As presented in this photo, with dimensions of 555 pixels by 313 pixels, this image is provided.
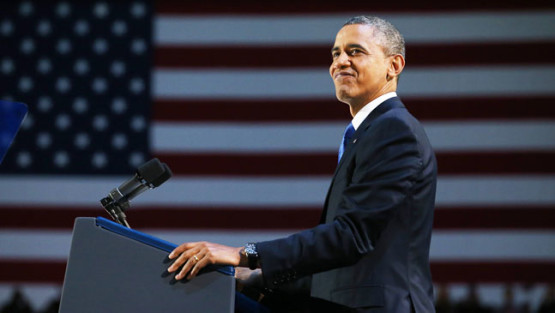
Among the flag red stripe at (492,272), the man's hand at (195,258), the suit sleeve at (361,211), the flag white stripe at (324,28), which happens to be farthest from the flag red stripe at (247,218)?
the man's hand at (195,258)

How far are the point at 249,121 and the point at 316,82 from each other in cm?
76

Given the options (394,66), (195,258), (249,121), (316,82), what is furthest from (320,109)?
(195,258)


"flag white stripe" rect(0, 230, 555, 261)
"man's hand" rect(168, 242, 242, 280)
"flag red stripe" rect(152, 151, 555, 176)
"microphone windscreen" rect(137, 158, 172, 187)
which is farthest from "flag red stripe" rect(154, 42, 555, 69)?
"man's hand" rect(168, 242, 242, 280)

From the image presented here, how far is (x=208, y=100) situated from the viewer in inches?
247

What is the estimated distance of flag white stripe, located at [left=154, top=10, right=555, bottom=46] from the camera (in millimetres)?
6156

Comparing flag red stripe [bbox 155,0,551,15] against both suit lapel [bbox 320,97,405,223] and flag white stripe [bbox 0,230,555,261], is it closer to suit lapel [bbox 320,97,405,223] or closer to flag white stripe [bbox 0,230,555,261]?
flag white stripe [bbox 0,230,555,261]

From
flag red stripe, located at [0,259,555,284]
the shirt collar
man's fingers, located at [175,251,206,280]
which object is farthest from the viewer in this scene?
flag red stripe, located at [0,259,555,284]

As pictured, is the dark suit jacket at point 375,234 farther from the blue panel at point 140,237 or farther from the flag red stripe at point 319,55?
the flag red stripe at point 319,55

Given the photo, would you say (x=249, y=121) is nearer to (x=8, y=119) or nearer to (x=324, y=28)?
(x=324, y=28)

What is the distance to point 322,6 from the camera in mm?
6328

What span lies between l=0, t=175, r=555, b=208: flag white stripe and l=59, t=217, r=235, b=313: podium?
489 centimetres

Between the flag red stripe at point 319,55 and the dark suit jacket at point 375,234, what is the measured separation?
490cm

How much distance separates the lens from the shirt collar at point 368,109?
1.58m

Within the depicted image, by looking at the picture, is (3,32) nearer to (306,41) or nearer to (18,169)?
(18,169)
